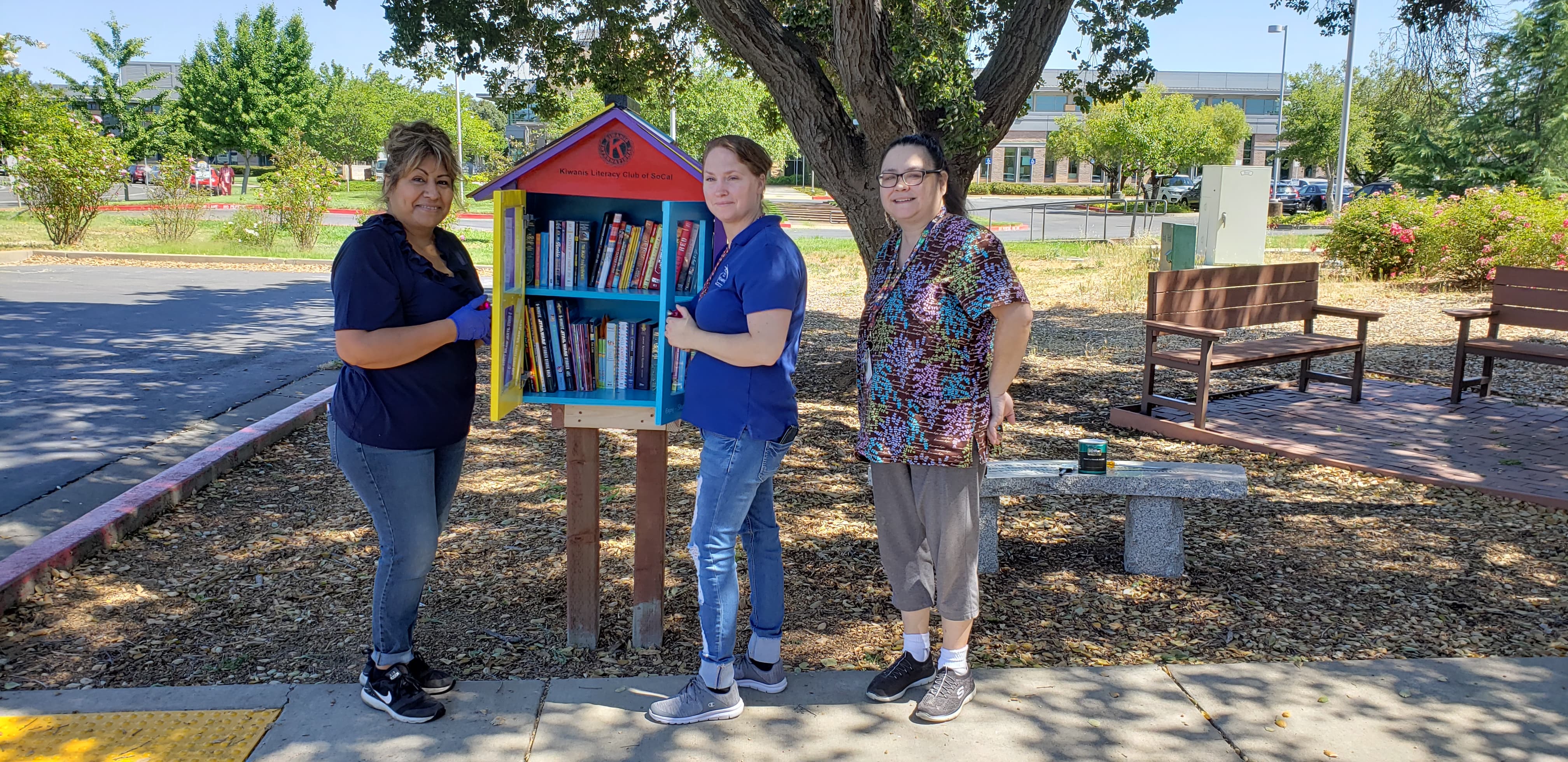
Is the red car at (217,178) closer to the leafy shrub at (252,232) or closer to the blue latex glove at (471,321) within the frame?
the leafy shrub at (252,232)

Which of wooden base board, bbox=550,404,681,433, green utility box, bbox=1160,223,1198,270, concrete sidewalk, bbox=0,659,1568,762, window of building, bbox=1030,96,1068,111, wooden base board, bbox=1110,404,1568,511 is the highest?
window of building, bbox=1030,96,1068,111

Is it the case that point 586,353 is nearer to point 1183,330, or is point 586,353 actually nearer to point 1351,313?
point 1183,330

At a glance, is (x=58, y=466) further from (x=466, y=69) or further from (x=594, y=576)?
(x=466, y=69)

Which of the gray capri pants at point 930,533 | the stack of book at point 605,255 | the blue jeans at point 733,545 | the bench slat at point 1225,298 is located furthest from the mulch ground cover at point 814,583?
Answer: the stack of book at point 605,255

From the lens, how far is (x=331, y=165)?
21406 millimetres

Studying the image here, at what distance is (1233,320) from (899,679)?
5302 mm

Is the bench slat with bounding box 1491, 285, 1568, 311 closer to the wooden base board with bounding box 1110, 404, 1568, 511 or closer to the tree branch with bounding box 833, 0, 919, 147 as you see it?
the wooden base board with bounding box 1110, 404, 1568, 511

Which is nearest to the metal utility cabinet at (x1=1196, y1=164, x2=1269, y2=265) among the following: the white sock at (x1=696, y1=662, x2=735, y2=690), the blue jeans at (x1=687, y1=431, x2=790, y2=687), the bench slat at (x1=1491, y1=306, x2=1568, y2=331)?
the bench slat at (x1=1491, y1=306, x2=1568, y2=331)

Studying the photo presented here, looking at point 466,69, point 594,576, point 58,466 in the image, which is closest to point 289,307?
point 466,69

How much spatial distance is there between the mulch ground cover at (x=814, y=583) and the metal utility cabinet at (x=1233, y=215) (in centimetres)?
1318

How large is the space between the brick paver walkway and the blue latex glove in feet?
16.6

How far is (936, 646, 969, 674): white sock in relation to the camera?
11.3 ft

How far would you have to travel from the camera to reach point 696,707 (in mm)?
3361

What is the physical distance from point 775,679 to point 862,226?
406 centimetres
